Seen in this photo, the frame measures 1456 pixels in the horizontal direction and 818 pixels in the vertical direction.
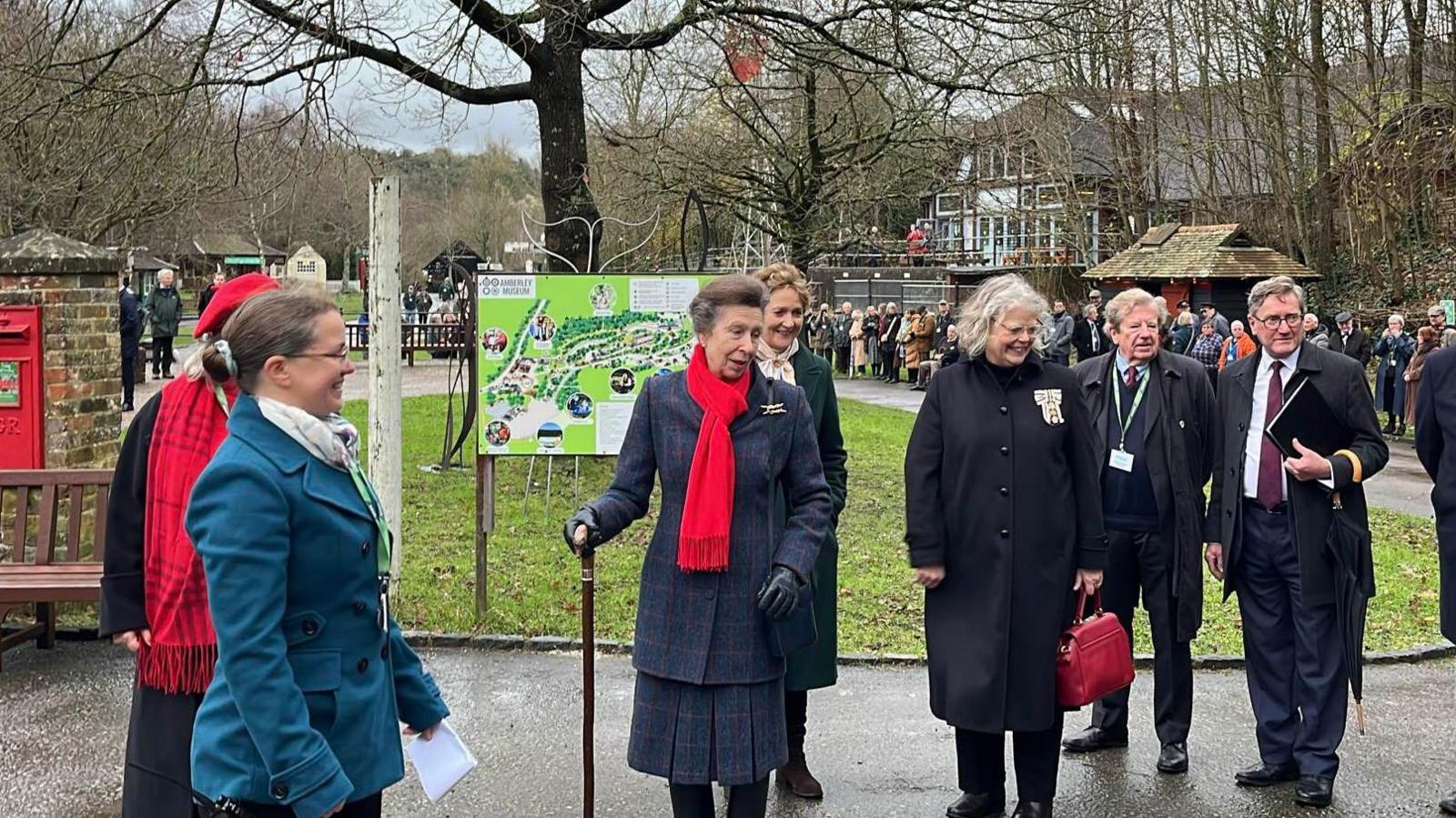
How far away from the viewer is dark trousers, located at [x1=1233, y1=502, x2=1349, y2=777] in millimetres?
5098

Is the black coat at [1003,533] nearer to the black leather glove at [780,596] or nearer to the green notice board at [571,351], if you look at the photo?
the black leather glove at [780,596]

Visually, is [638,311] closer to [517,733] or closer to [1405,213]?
[517,733]

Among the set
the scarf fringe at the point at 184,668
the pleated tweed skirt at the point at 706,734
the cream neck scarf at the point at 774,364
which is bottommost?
the pleated tweed skirt at the point at 706,734

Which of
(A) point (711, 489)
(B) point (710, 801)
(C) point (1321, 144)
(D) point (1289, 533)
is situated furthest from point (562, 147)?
(C) point (1321, 144)

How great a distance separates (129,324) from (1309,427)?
18899 mm

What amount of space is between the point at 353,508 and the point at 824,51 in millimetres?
11455

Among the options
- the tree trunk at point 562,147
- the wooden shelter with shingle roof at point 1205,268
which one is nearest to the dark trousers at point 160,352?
the tree trunk at point 562,147

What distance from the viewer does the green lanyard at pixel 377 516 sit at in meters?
2.98

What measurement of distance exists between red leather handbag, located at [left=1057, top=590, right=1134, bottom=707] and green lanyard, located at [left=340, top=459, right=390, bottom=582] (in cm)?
259

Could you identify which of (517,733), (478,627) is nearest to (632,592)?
(478,627)

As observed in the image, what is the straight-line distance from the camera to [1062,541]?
4648 mm

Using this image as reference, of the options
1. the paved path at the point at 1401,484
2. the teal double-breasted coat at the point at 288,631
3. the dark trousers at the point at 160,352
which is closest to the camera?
the teal double-breasted coat at the point at 288,631

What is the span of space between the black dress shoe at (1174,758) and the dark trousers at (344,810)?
3.51m

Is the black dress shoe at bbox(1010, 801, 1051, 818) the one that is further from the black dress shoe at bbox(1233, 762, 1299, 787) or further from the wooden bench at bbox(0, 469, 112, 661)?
the wooden bench at bbox(0, 469, 112, 661)
